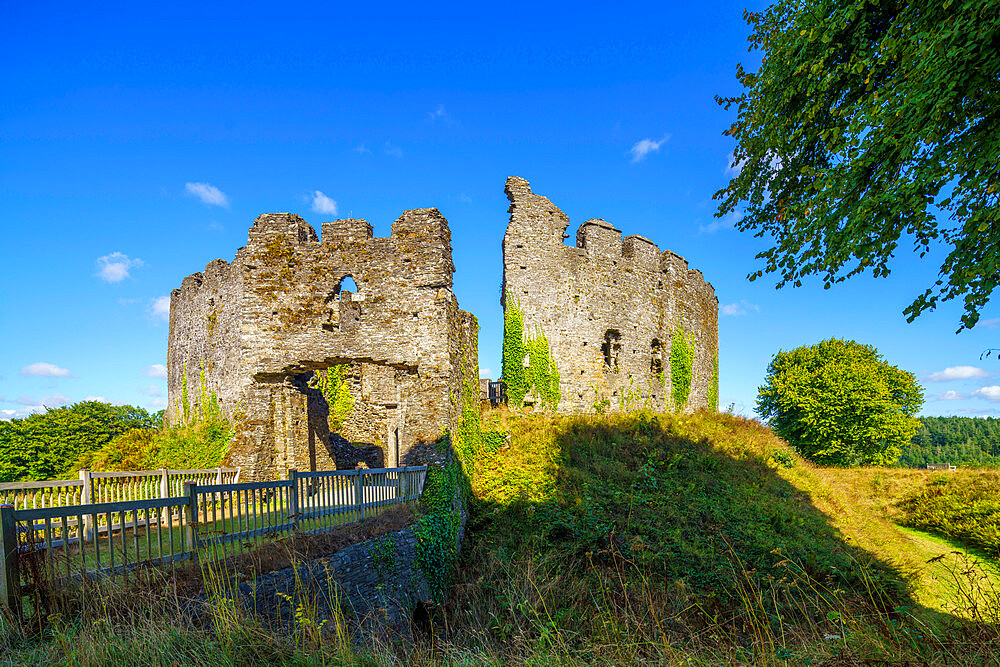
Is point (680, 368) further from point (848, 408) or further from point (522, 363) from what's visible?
point (848, 408)

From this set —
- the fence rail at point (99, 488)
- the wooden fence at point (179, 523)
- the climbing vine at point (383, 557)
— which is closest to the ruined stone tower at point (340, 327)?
the fence rail at point (99, 488)

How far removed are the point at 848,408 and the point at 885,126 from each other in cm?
2753

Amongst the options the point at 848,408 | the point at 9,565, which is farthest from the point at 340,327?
the point at 848,408

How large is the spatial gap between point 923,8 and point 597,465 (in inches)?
479

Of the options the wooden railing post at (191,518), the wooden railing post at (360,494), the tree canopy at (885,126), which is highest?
the tree canopy at (885,126)

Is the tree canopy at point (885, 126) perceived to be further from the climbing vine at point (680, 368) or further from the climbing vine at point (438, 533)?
the climbing vine at point (680, 368)

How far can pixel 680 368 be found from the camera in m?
22.2

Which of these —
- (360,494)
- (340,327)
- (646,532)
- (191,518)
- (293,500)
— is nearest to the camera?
(191,518)

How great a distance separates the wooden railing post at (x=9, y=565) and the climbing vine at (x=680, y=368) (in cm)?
2159

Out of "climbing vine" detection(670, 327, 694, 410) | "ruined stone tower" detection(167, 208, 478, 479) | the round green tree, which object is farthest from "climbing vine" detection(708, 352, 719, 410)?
"ruined stone tower" detection(167, 208, 478, 479)

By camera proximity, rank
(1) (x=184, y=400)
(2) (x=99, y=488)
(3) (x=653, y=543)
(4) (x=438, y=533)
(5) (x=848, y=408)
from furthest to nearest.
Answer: (5) (x=848, y=408)
(1) (x=184, y=400)
(3) (x=653, y=543)
(2) (x=99, y=488)
(4) (x=438, y=533)

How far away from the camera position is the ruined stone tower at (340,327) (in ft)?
42.7

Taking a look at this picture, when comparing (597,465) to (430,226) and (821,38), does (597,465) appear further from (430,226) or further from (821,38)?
(821,38)

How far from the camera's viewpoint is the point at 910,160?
5.93 meters
